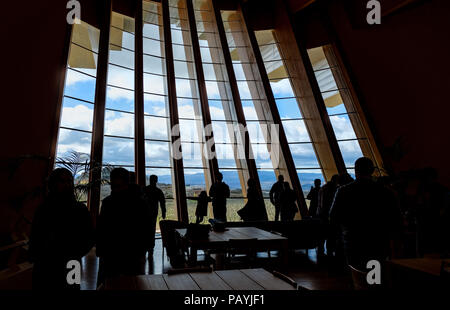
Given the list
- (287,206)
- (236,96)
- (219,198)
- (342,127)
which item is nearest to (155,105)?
(236,96)

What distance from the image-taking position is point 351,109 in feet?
29.2

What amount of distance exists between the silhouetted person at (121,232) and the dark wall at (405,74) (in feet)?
22.4

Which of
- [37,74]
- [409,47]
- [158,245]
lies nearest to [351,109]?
[409,47]

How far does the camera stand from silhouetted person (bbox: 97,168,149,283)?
7.54ft

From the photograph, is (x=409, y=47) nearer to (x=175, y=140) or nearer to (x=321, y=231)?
(x=321, y=231)

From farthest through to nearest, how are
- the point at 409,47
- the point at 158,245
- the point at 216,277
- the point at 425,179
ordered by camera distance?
the point at 409,47 → the point at 158,245 → the point at 425,179 → the point at 216,277

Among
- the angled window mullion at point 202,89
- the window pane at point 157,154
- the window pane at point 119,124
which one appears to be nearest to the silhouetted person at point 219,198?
the angled window mullion at point 202,89

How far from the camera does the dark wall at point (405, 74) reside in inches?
287

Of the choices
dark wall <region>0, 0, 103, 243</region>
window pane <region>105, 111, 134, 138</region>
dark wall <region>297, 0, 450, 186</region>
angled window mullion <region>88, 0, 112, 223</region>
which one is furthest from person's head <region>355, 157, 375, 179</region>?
window pane <region>105, 111, 134, 138</region>

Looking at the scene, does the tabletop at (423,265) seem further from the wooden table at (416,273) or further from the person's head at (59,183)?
the person's head at (59,183)

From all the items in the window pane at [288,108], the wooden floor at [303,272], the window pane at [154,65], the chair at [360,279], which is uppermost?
the window pane at [154,65]

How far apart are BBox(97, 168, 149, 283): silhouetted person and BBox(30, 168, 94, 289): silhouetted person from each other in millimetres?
280

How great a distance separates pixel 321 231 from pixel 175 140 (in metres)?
4.34

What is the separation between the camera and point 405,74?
7.93 m
